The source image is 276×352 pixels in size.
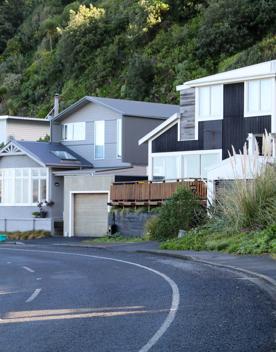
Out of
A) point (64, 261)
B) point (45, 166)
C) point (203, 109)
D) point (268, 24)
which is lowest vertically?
point (64, 261)

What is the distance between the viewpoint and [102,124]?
145ft

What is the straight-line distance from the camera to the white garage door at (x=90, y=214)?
130 feet

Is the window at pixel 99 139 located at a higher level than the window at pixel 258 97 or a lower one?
lower

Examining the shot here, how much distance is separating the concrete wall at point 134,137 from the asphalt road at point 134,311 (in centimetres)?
2293

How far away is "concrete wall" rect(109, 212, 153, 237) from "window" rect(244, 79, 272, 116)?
6747 mm

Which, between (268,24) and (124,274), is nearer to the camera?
(124,274)

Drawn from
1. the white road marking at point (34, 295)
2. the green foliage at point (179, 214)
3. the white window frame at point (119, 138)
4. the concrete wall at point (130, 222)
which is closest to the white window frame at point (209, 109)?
the concrete wall at point (130, 222)

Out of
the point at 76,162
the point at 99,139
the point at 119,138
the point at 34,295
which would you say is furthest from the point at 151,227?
the point at 34,295

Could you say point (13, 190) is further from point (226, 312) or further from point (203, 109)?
point (226, 312)

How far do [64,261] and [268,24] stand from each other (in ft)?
128

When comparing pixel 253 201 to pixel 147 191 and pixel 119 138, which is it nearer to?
pixel 147 191

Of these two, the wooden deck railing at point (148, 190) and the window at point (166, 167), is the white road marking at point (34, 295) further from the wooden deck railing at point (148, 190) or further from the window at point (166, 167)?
the window at point (166, 167)

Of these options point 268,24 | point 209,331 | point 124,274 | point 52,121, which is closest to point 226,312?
point 209,331

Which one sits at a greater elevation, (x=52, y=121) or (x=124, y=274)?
(x=52, y=121)
